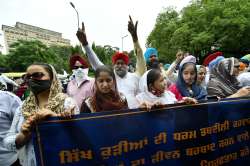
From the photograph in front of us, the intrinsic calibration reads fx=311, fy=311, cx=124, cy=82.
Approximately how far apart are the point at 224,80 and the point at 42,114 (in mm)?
2443

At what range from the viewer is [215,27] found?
94.7 ft

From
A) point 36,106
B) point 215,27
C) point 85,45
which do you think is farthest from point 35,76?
point 215,27

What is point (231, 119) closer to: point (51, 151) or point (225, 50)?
point (51, 151)

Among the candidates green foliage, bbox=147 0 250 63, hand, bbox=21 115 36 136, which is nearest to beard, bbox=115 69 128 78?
hand, bbox=21 115 36 136

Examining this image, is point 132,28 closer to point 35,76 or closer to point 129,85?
point 129,85

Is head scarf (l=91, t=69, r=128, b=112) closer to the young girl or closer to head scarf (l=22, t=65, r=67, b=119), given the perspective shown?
head scarf (l=22, t=65, r=67, b=119)

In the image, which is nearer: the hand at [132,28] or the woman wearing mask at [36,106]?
the woman wearing mask at [36,106]

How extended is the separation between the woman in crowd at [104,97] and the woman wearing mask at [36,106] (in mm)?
406

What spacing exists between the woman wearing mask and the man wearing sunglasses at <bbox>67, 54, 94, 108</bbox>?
182 centimetres

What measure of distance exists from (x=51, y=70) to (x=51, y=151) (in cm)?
65

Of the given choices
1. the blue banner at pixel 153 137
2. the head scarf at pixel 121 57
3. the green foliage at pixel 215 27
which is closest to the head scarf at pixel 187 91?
the blue banner at pixel 153 137

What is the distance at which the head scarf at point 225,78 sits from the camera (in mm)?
3688

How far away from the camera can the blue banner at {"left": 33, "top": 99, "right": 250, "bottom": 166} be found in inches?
90.2

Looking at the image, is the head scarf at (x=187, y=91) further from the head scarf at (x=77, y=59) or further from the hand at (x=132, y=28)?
the head scarf at (x=77, y=59)
